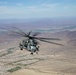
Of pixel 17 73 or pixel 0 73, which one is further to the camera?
pixel 0 73

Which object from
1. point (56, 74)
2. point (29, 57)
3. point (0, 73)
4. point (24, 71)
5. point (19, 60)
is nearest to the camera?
point (56, 74)

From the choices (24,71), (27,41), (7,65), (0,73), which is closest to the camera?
(27,41)

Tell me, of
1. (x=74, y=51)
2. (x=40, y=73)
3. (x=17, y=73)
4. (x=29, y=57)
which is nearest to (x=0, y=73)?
(x=17, y=73)

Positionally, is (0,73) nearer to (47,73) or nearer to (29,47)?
(47,73)

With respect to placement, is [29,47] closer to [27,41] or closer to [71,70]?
[27,41]

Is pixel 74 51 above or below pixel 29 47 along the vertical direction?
below

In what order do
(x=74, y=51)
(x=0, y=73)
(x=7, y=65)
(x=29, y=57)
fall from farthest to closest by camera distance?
(x=74, y=51) < (x=29, y=57) < (x=7, y=65) < (x=0, y=73)

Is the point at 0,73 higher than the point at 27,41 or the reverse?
the reverse

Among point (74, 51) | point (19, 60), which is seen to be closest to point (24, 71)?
point (19, 60)

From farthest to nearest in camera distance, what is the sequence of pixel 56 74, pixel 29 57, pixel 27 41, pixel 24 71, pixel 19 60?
pixel 29 57, pixel 19 60, pixel 24 71, pixel 56 74, pixel 27 41
